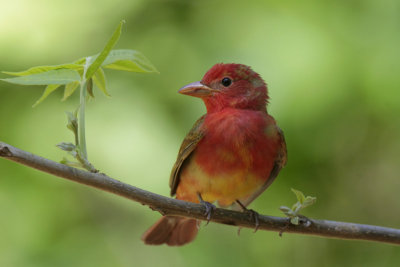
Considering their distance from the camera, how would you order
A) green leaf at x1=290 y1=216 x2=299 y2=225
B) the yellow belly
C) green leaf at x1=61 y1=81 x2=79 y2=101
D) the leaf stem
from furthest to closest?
the yellow belly
green leaf at x1=290 y1=216 x2=299 y2=225
green leaf at x1=61 y1=81 x2=79 y2=101
the leaf stem

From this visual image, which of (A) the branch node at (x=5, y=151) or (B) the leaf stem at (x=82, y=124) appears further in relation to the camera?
(B) the leaf stem at (x=82, y=124)

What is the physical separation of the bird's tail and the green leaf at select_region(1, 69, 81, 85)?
6.79ft

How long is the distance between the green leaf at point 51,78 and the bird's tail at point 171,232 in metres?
2.07

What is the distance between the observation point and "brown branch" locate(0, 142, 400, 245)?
1.59 metres

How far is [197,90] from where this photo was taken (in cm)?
342

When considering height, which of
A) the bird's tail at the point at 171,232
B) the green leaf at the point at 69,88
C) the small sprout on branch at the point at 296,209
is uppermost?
the green leaf at the point at 69,88

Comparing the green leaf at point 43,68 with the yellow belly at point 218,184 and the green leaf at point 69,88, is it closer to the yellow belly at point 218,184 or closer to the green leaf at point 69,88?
the green leaf at point 69,88

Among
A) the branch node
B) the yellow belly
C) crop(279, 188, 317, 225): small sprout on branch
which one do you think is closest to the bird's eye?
the yellow belly

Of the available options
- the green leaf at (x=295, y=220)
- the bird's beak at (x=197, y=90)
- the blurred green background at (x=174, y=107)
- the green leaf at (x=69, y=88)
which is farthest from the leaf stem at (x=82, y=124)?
the blurred green background at (x=174, y=107)

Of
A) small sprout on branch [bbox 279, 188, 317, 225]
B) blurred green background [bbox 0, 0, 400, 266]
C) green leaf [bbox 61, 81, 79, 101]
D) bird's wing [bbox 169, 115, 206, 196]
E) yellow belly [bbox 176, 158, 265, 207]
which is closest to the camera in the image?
green leaf [bbox 61, 81, 79, 101]

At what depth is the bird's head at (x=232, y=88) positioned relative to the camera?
349 centimetres

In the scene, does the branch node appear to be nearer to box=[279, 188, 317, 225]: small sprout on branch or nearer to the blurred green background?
box=[279, 188, 317, 225]: small sprout on branch

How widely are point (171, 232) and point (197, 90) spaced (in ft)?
3.25

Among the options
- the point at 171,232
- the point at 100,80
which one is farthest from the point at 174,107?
the point at 100,80
